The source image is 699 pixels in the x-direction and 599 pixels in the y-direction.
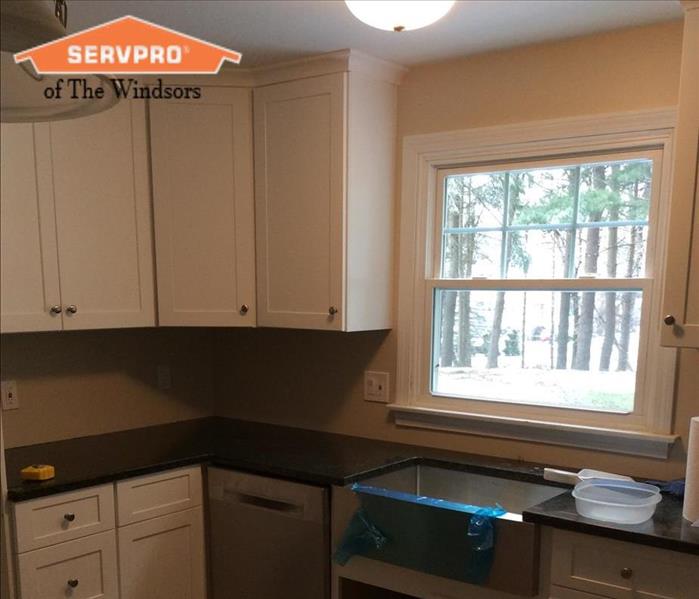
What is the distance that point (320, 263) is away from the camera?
2342mm

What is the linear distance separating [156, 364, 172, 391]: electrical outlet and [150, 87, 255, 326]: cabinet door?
462mm

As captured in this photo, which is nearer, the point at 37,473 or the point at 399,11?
the point at 399,11

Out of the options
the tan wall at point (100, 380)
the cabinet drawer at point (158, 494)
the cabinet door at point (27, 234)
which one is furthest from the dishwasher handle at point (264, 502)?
the cabinet door at point (27, 234)

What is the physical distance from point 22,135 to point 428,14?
147cm

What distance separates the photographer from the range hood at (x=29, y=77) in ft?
2.63

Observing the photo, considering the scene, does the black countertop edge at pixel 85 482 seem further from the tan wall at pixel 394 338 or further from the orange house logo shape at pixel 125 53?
the orange house logo shape at pixel 125 53

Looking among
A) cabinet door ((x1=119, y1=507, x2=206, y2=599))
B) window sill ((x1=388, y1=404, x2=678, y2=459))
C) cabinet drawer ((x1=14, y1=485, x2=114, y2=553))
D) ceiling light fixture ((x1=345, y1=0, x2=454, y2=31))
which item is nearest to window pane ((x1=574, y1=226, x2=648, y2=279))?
window sill ((x1=388, y1=404, x2=678, y2=459))

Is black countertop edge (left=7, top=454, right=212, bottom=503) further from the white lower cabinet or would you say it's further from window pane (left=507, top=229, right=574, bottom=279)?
window pane (left=507, top=229, right=574, bottom=279)

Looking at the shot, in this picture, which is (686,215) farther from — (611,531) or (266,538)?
(266,538)

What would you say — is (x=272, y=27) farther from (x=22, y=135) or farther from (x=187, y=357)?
(x=187, y=357)

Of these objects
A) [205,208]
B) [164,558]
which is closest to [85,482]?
[164,558]

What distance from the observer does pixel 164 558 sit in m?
2.22

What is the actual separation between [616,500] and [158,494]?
1499 millimetres

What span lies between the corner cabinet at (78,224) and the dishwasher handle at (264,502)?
757 mm
